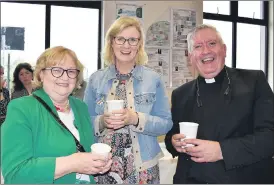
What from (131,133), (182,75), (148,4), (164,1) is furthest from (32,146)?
(148,4)

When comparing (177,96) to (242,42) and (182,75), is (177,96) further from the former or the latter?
(242,42)

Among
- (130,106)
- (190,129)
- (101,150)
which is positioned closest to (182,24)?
(130,106)

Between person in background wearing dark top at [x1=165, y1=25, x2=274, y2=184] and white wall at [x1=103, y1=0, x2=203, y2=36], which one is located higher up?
white wall at [x1=103, y1=0, x2=203, y2=36]

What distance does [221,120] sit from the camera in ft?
5.54

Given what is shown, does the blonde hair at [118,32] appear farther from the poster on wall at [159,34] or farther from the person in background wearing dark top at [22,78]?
the person in background wearing dark top at [22,78]

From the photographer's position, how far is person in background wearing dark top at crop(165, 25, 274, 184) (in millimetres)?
1573

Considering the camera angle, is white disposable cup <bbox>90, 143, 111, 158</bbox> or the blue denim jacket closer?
white disposable cup <bbox>90, 143, 111, 158</bbox>

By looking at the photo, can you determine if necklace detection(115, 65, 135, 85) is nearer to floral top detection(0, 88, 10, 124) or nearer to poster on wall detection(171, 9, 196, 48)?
poster on wall detection(171, 9, 196, 48)

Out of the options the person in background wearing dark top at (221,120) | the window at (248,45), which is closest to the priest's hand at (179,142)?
the person in background wearing dark top at (221,120)

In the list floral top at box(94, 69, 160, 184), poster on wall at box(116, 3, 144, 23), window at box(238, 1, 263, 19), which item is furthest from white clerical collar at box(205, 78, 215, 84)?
window at box(238, 1, 263, 19)

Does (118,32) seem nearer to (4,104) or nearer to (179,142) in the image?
(179,142)

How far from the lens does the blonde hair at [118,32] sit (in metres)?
1.79

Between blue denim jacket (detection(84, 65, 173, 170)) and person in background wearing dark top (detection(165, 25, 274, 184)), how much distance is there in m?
0.11

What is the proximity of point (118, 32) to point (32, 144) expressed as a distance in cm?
80
